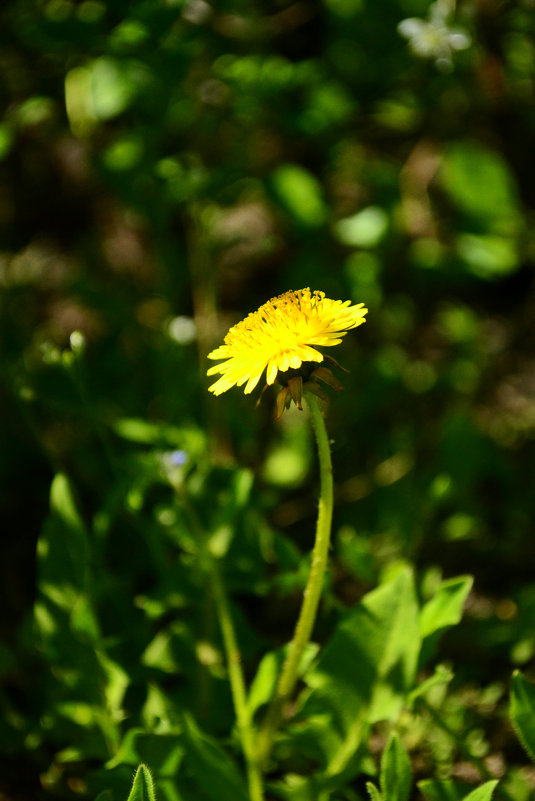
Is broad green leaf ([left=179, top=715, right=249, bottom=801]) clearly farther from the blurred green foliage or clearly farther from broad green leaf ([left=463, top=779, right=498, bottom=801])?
broad green leaf ([left=463, top=779, right=498, bottom=801])

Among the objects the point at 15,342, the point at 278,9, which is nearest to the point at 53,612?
the point at 15,342

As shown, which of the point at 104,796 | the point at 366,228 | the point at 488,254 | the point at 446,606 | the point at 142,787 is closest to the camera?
the point at 142,787

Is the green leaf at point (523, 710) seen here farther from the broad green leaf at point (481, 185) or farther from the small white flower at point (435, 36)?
the small white flower at point (435, 36)

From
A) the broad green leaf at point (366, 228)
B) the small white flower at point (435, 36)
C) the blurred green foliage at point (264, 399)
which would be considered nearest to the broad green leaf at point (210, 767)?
the blurred green foliage at point (264, 399)

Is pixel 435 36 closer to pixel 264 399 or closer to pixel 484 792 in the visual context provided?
pixel 264 399

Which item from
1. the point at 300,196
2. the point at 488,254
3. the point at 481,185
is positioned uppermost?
the point at 300,196

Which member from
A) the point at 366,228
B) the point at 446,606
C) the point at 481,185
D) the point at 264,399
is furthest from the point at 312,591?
the point at 481,185
